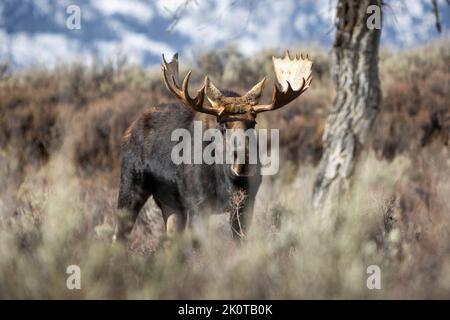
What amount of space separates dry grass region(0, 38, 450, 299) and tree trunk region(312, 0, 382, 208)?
0.82ft

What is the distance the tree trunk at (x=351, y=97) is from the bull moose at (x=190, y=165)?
68.1 inches

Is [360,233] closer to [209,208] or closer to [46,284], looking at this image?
[209,208]

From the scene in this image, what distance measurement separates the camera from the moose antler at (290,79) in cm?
491

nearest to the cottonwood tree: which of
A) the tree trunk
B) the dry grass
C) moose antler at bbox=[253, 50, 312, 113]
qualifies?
the tree trunk

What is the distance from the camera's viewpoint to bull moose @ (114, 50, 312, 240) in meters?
4.82

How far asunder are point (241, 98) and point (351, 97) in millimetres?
2411

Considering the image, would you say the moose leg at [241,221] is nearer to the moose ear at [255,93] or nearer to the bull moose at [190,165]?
the bull moose at [190,165]

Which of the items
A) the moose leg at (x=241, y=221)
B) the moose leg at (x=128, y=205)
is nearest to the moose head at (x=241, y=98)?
the moose leg at (x=241, y=221)

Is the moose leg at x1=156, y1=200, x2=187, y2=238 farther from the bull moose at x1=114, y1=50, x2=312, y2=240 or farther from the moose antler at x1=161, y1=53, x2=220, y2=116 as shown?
the moose antler at x1=161, y1=53, x2=220, y2=116

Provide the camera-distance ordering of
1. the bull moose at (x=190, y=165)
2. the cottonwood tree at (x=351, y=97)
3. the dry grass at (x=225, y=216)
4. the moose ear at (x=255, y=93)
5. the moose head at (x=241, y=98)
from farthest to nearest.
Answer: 1. the cottonwood tree at (x=351, y=97)
2. the moose ear at (x=255, y=93)
3. the bull moose at (x=190, y=165)
4. the moose head at (x=241, y=98)
5. the dry grass at (x=225, y=216)

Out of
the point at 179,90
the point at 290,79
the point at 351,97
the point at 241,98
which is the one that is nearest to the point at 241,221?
the point at 241,98

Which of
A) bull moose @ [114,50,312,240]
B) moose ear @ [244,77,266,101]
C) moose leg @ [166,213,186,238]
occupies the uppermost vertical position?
moose ear @ [244,77,266,101]

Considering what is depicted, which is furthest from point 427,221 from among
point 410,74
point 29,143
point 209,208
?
point 410,74

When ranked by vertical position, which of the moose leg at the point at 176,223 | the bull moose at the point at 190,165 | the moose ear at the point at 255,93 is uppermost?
the moose ear at the point at 255,93
